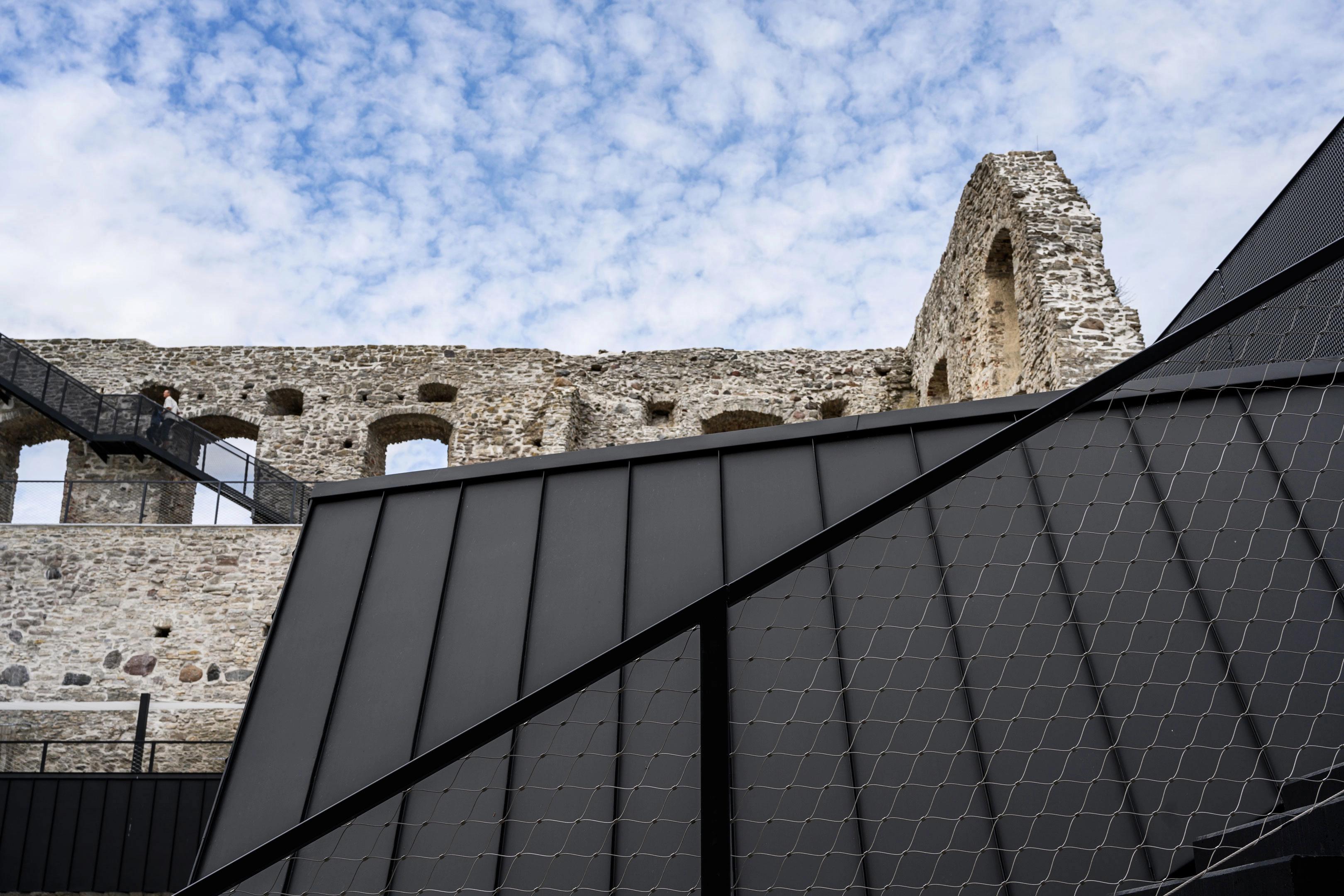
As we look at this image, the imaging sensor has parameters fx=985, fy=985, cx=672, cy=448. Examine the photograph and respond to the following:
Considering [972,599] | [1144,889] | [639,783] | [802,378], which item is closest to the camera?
[1144,889]

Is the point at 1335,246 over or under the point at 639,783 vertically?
over

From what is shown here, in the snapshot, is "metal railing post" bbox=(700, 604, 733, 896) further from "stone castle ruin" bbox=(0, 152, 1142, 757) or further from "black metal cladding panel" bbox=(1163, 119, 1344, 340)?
"black metal cladding panel" bbox=(1163, 119, 1344, 340)

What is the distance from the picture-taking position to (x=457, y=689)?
10.7ft

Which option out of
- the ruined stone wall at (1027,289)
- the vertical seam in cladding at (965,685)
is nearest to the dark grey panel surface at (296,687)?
the vertical seam in cladding at (965,685)

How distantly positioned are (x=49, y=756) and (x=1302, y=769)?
37.1ft

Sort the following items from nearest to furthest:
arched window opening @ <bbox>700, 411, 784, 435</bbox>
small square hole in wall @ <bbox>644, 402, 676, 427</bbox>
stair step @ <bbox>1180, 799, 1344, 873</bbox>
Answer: stair step @ <bbox>1180, 799, 1344, 873</bbox> → arched window opening @ <bbox>700, 411, 784, 435</bbox> → small square hole in wall @ <bbox>644, 402, 676, 427</bbox>

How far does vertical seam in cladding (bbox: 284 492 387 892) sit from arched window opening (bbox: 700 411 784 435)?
34.2ft

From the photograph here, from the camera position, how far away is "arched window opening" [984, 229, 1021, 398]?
32.0 ft

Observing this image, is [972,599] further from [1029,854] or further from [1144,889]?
[1144,889]

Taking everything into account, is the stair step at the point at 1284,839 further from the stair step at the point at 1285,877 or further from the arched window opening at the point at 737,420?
the arched window opening at the point at 737,420

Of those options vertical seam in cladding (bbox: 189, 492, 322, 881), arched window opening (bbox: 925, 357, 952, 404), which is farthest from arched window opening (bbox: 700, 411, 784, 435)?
vertical seam in cladding (bbox: 189, 492, 322, 881)

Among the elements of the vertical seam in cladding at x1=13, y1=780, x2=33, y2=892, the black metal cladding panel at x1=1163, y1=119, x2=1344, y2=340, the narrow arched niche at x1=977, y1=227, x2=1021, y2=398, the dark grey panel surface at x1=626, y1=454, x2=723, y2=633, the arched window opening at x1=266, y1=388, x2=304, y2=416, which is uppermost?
the arched window opening at x1=266, y1=388, x2=304, y2=416

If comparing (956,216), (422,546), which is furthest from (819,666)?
(956,216)

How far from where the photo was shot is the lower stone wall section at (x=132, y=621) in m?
10.4
